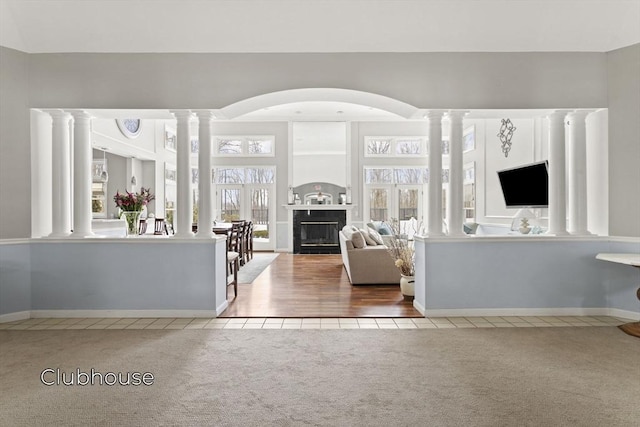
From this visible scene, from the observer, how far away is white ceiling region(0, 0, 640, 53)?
3.70m

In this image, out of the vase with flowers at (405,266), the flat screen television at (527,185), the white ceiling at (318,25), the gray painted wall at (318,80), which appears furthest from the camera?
the flat screen television at (527,185)

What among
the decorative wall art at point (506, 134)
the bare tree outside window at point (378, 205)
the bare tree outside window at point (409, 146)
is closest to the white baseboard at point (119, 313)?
the decorative wall art at point (506, 134)

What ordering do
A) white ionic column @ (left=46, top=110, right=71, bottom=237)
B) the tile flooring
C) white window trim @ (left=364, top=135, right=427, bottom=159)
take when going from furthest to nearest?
white window trim @ (left=364, top=135, right=427, bottom=159) → white ionic column @ (left=46, top=110, right=71, bottom=237) → the tile flooring

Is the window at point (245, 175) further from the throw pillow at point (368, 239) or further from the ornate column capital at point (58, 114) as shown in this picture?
the ornate column capital at point (58, 114)

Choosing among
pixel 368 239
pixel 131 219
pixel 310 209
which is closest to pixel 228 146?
pixel 310 209

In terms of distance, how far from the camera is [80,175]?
4.25 meters

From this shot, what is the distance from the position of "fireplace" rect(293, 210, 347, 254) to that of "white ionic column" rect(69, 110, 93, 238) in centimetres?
623

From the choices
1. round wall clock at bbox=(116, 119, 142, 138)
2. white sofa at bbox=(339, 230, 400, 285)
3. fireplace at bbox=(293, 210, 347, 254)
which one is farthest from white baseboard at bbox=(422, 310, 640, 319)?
round wall clock at bbox=(116, 119, 142, 138)

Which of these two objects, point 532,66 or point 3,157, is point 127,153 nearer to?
point 3,157

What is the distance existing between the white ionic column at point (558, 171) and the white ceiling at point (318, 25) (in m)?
0.78

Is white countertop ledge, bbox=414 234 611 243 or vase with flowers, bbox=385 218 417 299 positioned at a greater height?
white countertop ledge, bbox=414 234 611 243

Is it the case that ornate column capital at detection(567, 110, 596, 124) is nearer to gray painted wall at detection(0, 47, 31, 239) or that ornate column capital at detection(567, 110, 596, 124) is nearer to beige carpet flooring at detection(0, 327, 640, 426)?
beige carpet flooring at detection(0, 327, 640, 426)

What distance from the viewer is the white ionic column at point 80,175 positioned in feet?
13.9

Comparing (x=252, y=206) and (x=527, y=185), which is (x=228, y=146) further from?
(x=527, y=185)
